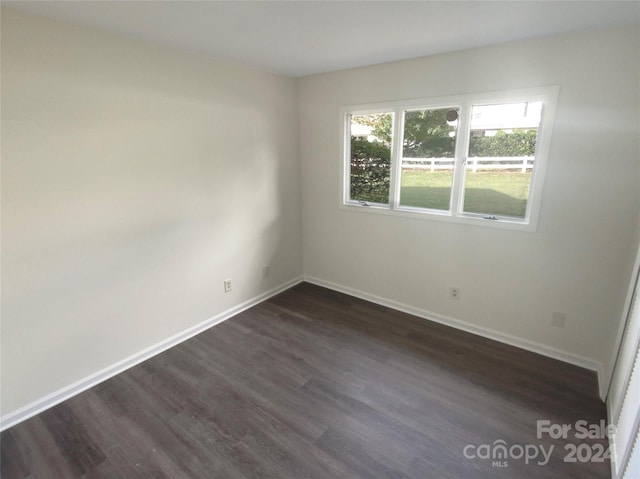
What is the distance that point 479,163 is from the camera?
2.60 meters

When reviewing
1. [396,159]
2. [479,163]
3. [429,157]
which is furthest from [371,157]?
[479,163]

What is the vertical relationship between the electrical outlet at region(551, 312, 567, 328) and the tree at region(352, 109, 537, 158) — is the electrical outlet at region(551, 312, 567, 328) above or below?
below

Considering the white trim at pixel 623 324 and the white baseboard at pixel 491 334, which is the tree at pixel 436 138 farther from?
the white baseboard at pixel 491 334

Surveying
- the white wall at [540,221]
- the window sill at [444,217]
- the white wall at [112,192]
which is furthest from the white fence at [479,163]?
the white wall at [112,192]

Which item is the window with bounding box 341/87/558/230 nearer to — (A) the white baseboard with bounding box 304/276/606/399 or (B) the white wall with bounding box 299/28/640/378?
(B) the white wall with bounding box 299/28/640/378

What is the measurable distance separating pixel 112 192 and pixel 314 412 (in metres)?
1.98

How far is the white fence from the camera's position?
241cm

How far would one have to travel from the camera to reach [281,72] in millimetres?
3100

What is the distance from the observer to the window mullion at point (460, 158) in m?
2.54

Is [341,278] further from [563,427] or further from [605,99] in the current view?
[605,99]

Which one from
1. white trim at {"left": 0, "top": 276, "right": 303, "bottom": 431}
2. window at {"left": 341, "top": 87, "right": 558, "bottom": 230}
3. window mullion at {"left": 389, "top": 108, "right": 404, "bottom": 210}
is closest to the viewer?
white trim at {"left": 0, "top": 276, "right": 303, "bottom": 431}

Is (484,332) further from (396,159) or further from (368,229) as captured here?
(396,159)

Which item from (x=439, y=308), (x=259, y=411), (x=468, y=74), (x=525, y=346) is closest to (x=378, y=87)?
(x=468, y=74)

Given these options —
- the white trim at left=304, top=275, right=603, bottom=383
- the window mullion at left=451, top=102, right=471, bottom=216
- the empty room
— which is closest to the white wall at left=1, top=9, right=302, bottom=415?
the empty room
